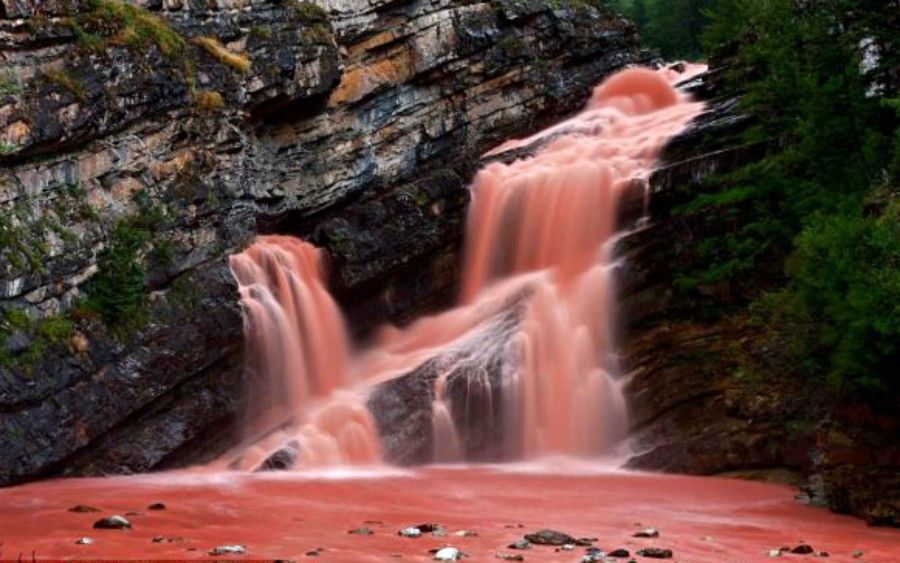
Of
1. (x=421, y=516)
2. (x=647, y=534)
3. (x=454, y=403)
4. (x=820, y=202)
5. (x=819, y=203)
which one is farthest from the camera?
(x=454, y=403)

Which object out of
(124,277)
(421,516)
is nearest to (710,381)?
(421,516)

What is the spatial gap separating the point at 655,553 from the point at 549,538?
1564mm

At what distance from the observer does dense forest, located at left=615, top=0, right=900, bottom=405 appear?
57.6ft

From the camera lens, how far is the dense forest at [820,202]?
17562 mm

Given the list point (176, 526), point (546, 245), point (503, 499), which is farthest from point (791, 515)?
point (546, 245)

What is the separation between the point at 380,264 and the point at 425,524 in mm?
16133

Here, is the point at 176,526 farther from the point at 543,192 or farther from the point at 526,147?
the point at 526,147

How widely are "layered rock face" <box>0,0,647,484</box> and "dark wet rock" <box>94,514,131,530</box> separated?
7710mm

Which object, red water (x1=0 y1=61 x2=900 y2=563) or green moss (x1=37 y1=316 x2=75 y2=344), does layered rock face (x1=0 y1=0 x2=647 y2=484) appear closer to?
green moss (x1=37 y1=316 x2=75 y2=344)

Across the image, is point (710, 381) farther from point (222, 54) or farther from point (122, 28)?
point (122, 28)

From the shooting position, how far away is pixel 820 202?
80.2 ft

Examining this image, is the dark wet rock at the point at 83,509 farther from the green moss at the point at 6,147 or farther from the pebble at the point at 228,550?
the green moss at the point at 6,147

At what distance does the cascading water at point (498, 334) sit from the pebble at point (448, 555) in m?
11.7

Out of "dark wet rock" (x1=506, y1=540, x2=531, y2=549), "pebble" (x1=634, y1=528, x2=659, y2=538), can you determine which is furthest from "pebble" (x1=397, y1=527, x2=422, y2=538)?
"pebble" (x1=634, y1=528, x2=659, y2=538)
